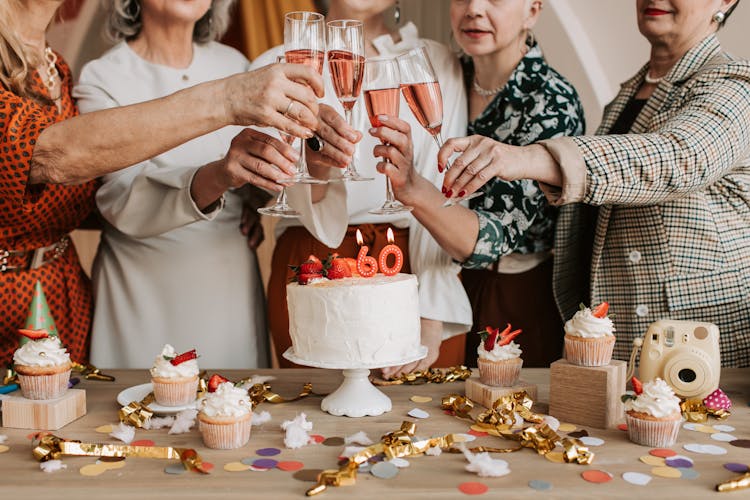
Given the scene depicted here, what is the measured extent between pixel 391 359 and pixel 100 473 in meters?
0.54

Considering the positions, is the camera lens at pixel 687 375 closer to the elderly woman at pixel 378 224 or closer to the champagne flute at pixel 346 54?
the elderly woman at pixel 378 224

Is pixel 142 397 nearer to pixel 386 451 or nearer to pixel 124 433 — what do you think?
pixel 124 433

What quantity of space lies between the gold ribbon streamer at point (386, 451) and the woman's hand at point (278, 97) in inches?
23.4

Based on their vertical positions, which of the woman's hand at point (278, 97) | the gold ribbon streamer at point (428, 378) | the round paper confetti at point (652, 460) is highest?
the woman's hand at point (278, 97)

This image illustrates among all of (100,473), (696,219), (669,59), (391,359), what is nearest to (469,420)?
(391,359)

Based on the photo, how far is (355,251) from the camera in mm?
2203

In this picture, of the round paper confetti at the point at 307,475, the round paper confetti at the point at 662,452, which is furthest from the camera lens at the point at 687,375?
the round paper confetti at the point at 307,475

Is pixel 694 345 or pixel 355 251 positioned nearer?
pixel 694 345

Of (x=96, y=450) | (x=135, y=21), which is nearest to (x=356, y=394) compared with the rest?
(x=96, y=450)

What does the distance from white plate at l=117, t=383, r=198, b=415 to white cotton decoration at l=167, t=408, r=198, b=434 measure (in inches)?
0.7

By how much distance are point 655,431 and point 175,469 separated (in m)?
0.76

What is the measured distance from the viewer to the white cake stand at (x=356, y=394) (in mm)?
1452

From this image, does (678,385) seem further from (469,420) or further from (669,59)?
(669,59)

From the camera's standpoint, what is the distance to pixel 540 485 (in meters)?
1.13
